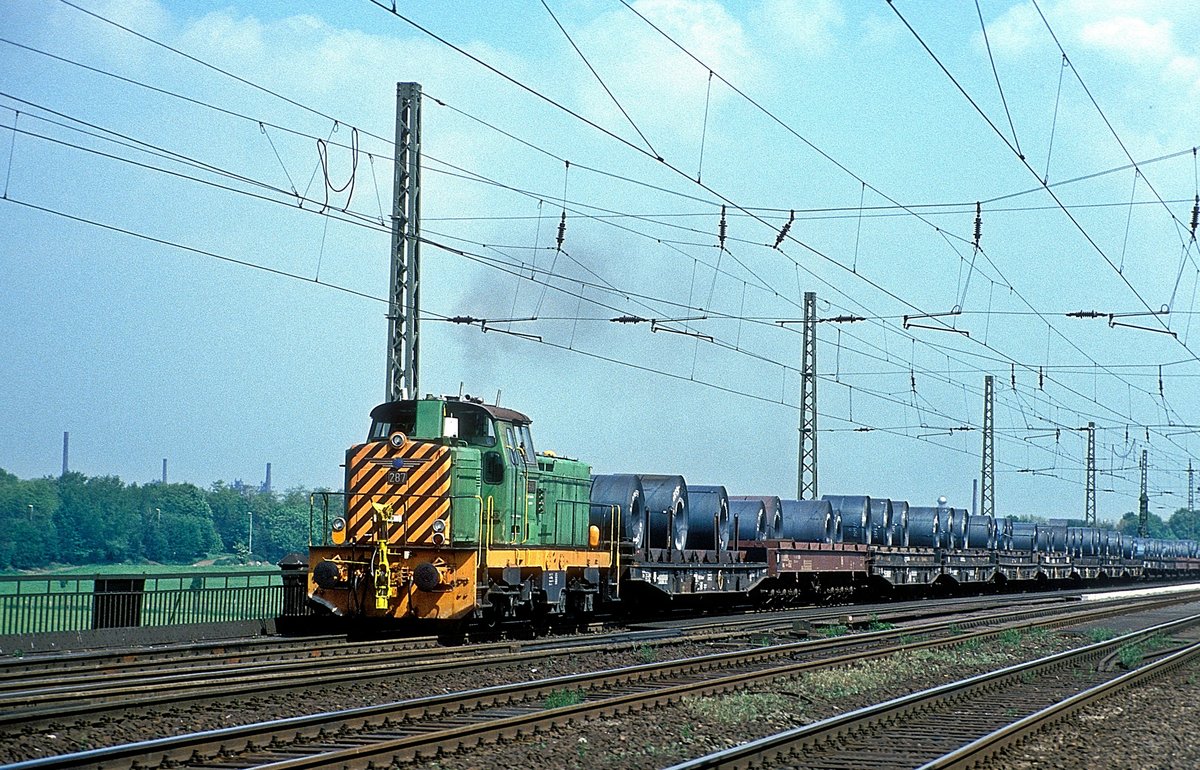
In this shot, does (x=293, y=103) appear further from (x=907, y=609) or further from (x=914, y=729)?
(x=907, y=609)

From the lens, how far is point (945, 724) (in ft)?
40.0

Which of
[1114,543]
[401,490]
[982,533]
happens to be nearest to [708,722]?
[401,490]

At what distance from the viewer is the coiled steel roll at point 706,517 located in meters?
26.9

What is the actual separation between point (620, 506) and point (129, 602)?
8735 millimetres

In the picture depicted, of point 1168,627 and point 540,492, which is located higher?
point 540,492

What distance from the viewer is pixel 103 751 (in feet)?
28.2

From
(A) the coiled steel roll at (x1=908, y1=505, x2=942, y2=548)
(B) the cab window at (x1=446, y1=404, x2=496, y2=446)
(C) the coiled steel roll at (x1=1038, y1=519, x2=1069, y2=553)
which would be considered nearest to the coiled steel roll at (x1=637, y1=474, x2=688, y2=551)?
(B) the cab window at (x1=446, y1=404, x2=496, y2=446)

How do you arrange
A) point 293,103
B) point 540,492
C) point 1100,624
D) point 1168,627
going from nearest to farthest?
point 293,103 → point 540,492 → point 1168,627 → point 1100,624

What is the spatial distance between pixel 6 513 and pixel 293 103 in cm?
3291

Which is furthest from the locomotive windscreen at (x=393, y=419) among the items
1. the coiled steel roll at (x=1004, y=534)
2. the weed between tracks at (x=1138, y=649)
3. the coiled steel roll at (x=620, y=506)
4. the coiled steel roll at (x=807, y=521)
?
the coiled steel roll at (x=1004, y=534)

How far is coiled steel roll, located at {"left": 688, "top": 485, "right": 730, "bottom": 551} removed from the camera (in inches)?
1061

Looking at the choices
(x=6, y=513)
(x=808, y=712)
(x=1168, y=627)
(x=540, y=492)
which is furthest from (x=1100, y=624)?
(x=6, y=513)

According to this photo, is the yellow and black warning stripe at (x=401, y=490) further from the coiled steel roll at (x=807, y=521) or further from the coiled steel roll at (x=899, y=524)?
the coiled steel roll at (x=899, y=524)

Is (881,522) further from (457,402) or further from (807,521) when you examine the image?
(457,402)
